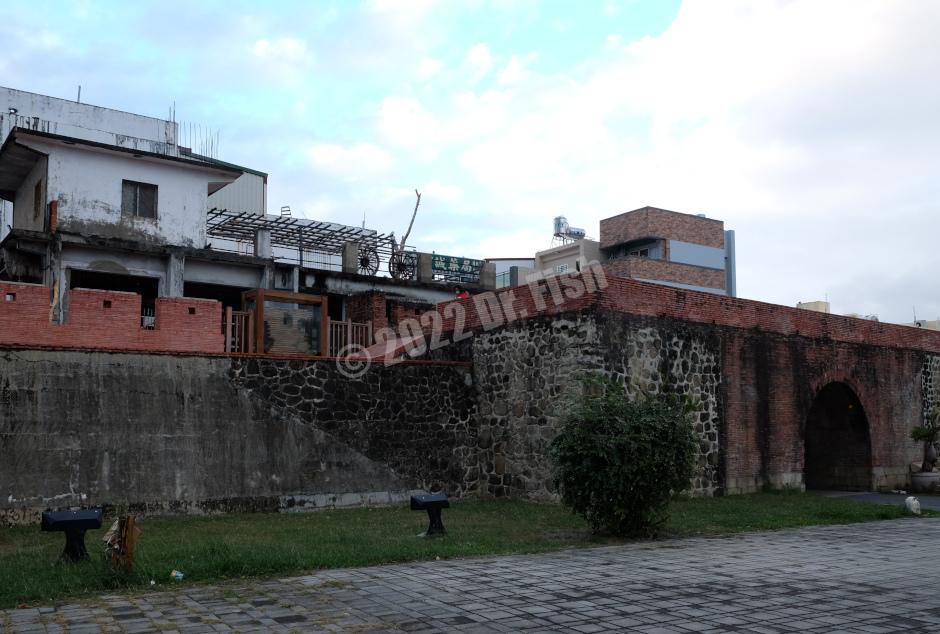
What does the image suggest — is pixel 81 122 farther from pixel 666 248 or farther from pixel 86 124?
pixel 666 248

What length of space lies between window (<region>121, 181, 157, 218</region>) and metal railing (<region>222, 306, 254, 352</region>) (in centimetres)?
609

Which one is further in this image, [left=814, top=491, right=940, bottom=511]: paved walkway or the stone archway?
the stone archway

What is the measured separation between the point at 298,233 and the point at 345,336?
8070 mm

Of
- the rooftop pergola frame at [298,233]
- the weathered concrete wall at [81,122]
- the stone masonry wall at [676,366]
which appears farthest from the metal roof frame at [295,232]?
the stone masonry wall at [676,366]

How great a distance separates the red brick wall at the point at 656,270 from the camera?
47.6 m

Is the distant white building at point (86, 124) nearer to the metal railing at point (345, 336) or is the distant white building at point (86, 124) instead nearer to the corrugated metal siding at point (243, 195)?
the corrugated metal siding at point (243, 195)

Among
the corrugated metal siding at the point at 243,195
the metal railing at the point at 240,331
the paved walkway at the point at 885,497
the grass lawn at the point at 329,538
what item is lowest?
the paved walkway at the point at 885,497

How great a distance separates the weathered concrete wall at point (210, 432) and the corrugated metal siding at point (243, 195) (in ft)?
59.9

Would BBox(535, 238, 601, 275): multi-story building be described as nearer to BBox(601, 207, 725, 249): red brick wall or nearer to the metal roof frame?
BBox(601, 207, 725, 249): red brick wall

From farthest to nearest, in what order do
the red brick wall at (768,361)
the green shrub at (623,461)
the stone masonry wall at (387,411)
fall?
the red brick wall at (768,361), the stone masonry wall at (387,411), the green shrub at (623,461)

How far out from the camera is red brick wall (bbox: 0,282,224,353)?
11.8 m


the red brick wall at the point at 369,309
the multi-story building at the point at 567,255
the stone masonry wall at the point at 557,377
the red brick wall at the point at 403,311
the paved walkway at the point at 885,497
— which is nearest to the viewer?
the stone masonry wall at the point at 557,377

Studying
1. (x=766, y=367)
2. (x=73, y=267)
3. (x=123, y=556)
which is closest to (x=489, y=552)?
(x=123, y=556)

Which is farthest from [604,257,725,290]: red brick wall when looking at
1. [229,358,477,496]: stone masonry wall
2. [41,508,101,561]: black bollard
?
[41,508,101,561]: black bollard
